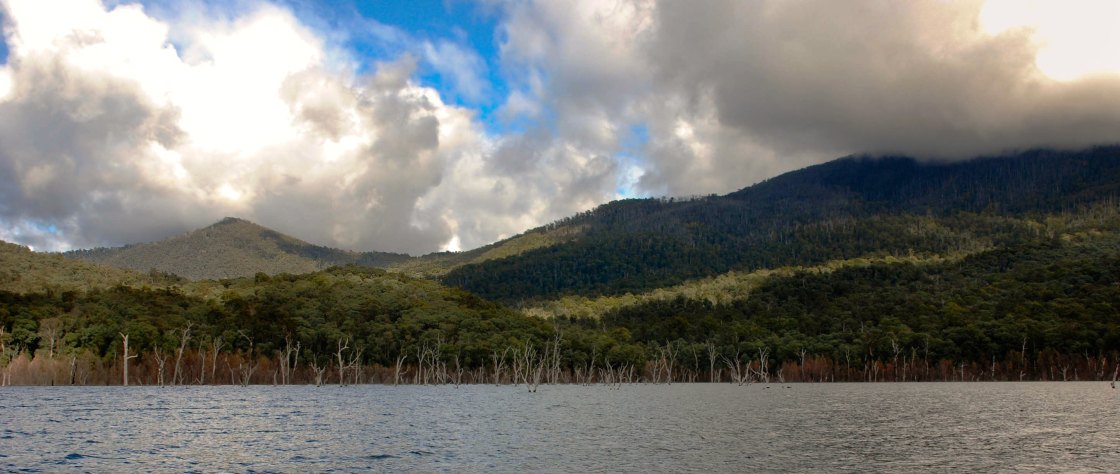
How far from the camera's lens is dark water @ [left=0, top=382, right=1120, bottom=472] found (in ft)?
199

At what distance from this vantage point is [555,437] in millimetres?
82438

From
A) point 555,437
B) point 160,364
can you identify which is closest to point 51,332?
point 160,364

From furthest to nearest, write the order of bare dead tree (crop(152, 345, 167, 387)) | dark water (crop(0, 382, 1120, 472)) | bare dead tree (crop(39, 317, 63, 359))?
bare dead tree (crop(152, 345, 167, 387)) < bare dead tree (crop(39, 317, 63, 359)) < dark water (crop(0, 382, 1120, 472))

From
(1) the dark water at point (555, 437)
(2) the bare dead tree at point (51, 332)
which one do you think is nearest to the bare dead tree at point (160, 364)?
(2) the bare dead tree at point (51, 332)

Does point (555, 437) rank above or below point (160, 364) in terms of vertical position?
below

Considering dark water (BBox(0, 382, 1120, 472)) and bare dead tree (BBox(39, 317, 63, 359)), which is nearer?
dark water (BBox(0, 382, 1120, 472))

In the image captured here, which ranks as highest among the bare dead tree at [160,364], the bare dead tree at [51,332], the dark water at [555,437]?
the bare dead tree at [51,332]

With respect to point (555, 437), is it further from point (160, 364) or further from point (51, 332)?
point (51, 332)

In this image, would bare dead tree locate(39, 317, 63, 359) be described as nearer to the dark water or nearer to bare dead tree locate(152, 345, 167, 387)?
bare dead tree locate(152, 345, 167, 387)

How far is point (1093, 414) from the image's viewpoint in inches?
4166

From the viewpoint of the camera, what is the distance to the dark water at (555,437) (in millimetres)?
60562

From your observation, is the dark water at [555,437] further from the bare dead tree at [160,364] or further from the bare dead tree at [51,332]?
the bare dead tree at [51,332]

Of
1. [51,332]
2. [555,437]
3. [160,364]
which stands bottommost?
[555,437]

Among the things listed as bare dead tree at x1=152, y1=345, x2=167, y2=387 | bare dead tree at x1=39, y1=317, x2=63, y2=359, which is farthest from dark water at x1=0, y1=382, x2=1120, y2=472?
bare dead tree at x1=39, y1=317, x2=63, y2=359
